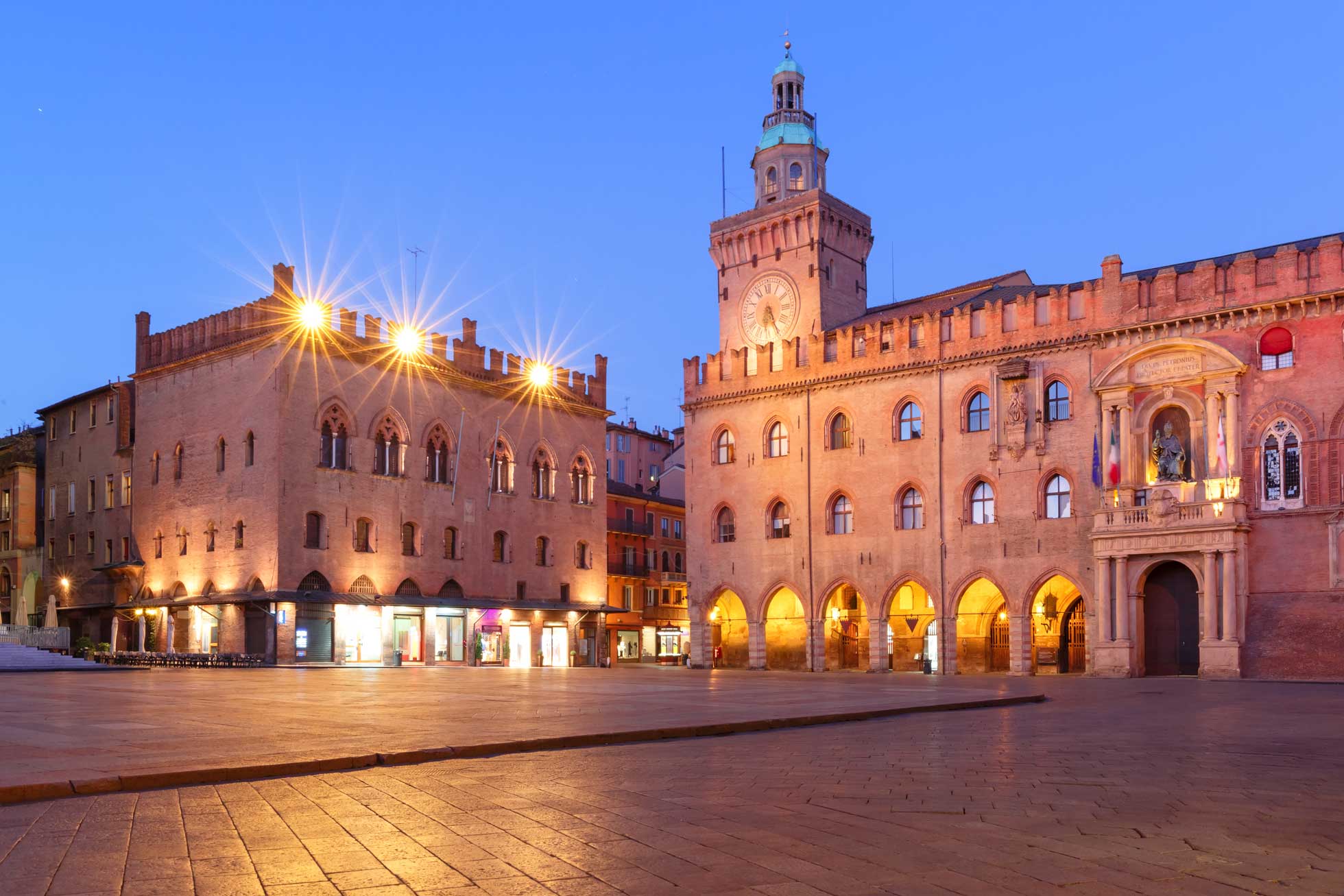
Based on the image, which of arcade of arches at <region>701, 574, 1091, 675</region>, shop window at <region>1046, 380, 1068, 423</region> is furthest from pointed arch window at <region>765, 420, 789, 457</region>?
shop window at <region>1046, 380, 1068, 423</region>

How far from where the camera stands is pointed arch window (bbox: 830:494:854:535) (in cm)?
4756

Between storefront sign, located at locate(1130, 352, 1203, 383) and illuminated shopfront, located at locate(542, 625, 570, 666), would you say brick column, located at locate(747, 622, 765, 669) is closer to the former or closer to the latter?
illuminated shopfront, located at locate(542, 625, 570, 666)

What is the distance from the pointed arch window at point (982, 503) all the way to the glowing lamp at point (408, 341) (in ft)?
74.4

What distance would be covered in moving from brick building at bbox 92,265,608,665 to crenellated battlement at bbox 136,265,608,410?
88 mm

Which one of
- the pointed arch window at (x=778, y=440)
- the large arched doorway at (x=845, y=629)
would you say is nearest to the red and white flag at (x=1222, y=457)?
the large arched doorway at (x=845, y=629)

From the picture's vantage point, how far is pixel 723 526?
51.8 m

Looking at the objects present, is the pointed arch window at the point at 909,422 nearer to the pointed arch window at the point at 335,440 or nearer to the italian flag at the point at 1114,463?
the italian flag at the point at 1114,463

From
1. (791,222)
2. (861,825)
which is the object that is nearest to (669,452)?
(791,222)

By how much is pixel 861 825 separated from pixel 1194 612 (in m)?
35.1

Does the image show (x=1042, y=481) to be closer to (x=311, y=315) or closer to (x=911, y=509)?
(x=911, y=509)

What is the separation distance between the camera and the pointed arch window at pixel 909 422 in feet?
151

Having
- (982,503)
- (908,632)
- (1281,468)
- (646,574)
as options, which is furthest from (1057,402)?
(646,574)

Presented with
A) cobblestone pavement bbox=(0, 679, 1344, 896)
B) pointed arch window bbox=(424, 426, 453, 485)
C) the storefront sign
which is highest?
the storefront sign

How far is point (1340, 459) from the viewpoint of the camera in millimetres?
36688
